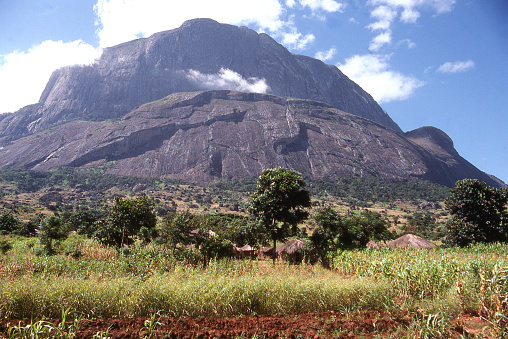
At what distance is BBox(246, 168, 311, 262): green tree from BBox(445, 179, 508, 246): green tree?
1329 centimetres

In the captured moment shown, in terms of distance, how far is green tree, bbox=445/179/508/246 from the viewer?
1972 centimetres

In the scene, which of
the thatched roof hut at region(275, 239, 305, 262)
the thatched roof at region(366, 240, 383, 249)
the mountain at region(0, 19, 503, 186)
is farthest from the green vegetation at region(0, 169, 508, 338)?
the mountain at region(0, 19, 503, 186)

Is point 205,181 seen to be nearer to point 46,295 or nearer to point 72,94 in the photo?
point 46,295

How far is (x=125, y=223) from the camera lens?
17750mm

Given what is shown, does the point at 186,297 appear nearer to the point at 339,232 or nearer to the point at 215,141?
the point at 339,232

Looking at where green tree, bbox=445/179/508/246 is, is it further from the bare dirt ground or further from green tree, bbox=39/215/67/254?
green tree, bbox=39/215/67/254

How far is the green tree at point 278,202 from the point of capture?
46.9 ft

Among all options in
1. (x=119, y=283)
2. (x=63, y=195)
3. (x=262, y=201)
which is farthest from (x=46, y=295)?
(x=63, y=195)

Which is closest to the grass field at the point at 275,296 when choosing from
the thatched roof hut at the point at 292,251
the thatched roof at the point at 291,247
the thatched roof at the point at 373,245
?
the thatched roof hut at the point at 292,251

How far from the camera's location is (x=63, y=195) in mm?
92375

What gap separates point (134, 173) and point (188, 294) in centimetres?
13121

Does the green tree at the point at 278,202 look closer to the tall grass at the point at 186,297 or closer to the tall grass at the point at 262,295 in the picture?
the tall grass at the point at 262,295

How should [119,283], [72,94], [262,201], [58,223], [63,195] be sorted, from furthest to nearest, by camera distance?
[72,94] → [63,195] → [58,223] → [262,201] → [119,283]

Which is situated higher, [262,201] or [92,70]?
[92,70]
